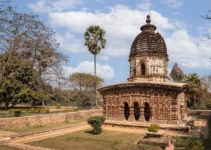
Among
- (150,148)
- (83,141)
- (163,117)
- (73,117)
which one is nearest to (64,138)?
(83,141)

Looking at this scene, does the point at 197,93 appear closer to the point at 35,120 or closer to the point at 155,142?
the point at 155,142

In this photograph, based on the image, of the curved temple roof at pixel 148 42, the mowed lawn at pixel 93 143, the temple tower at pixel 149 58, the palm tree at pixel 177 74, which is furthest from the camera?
the palm tree at pixel 177 74

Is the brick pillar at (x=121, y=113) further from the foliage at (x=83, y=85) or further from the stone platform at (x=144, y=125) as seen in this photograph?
the foliage at (x=83, y=85)

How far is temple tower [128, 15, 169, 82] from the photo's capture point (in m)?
23.4

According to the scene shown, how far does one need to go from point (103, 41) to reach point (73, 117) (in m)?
16.8

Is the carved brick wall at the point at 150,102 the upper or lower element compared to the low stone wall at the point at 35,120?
upper

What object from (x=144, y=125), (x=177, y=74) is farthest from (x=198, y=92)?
(x=144, y=125)

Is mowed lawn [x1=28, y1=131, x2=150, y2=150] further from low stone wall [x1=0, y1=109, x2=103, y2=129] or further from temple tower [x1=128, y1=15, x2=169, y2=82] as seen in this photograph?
temple tower [x1=128, y1=15, x2=169, y2=82]

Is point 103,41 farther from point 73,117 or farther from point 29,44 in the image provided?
point 29,44

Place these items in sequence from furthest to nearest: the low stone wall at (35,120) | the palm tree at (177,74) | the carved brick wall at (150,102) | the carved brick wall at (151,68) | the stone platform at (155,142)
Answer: the palm tree at (177,74) → the carved brick wall at (151,68) → the carved brick wall at (150,102) → the low stone wall at (35,120) → the stone platform at (155,142)

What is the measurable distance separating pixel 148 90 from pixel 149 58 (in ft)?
15.0

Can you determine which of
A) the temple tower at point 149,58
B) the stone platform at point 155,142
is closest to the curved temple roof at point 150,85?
the temple tower at point 149,58

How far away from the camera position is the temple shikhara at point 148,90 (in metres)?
19.3

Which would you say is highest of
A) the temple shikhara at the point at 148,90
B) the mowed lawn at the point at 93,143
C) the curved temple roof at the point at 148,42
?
the curved temple roof at the point at 148,42
